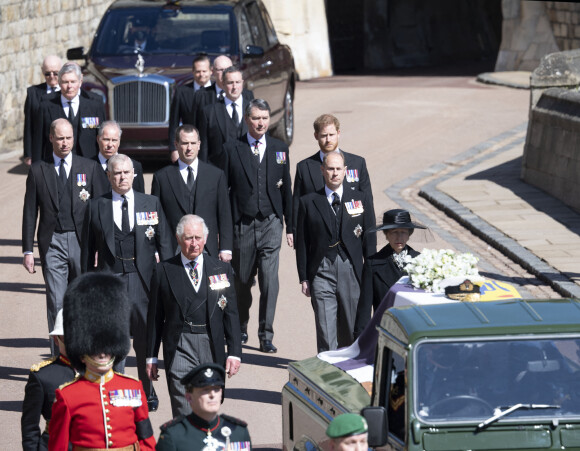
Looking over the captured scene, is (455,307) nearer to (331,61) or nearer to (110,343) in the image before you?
(110,343)

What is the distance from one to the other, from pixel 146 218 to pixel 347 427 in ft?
16.2

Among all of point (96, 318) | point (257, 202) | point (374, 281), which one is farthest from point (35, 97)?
point (96, 318)

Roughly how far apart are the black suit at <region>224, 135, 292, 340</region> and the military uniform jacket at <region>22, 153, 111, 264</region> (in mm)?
1274

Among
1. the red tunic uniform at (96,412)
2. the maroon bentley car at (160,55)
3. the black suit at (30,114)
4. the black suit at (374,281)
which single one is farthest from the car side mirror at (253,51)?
the red tunic uniform at (96,412)

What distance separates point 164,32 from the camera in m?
19.9

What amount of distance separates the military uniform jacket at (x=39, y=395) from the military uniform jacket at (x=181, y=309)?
2102 millimetres

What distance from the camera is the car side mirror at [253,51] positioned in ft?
61.9

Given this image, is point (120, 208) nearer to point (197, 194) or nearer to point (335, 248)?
point (197, 194)

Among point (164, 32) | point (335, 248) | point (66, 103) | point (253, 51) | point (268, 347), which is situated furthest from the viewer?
point (164, 32)

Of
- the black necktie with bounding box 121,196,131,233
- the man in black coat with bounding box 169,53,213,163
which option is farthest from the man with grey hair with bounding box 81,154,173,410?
the man in black coat with bounding box 169,53,213,163

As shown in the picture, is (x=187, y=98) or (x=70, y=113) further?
(x=187, y=98)

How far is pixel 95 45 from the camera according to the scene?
1992 cm

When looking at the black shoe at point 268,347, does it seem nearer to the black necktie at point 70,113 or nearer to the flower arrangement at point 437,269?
the black necktie at point 70,113

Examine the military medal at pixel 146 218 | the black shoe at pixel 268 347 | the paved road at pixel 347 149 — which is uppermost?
the military medal at pixel 146 218
